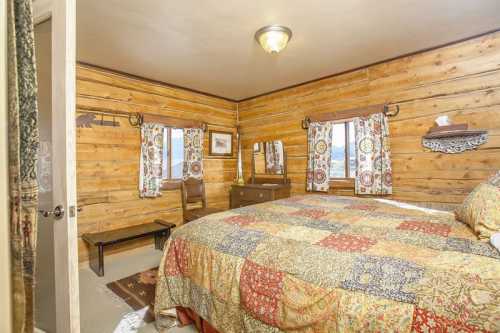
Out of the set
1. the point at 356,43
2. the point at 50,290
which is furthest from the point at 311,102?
the point at 50,290

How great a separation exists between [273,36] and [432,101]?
1.95 m

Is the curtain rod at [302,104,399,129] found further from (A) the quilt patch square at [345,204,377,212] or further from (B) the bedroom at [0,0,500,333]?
(A) the quilt patch square at [345,204,377,212]

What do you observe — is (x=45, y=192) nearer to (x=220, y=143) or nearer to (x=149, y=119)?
(x=149, y=119)

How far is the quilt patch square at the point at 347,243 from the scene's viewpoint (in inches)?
47.8

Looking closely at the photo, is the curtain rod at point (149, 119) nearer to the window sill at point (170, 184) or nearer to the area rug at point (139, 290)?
the window sill at point (170, 184)

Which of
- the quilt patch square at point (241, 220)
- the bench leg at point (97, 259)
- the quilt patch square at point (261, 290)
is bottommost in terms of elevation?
the bench leg at point (97, 259)

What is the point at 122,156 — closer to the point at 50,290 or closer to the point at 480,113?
the point at 50,290

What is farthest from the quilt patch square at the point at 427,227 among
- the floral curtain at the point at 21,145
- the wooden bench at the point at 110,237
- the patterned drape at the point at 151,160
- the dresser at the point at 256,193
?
the patterned drape at the point at 151,160

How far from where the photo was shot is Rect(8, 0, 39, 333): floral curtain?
0.64m

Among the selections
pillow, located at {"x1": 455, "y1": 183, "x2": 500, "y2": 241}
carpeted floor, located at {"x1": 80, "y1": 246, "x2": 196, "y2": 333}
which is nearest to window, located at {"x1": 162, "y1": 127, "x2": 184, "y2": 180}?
carpeted floor, located at {"x1": 80, "y1": 246, "x2": 196, "y2": 333}

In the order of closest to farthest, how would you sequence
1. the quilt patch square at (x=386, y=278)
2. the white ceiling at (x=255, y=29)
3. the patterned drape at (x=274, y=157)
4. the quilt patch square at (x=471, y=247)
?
the quilt patch square at (x=386, y=278) < the quilt patch square at (x=471, y=247) < the white ceiling at (x=255, y=29) < the patterned drape at (x=274, y=157)

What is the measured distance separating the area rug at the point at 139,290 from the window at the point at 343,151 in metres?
2.65

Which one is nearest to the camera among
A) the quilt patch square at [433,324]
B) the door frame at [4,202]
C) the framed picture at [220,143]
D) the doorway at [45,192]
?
the door frame at [4,202]

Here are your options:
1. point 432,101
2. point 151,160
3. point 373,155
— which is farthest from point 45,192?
point 432,101
